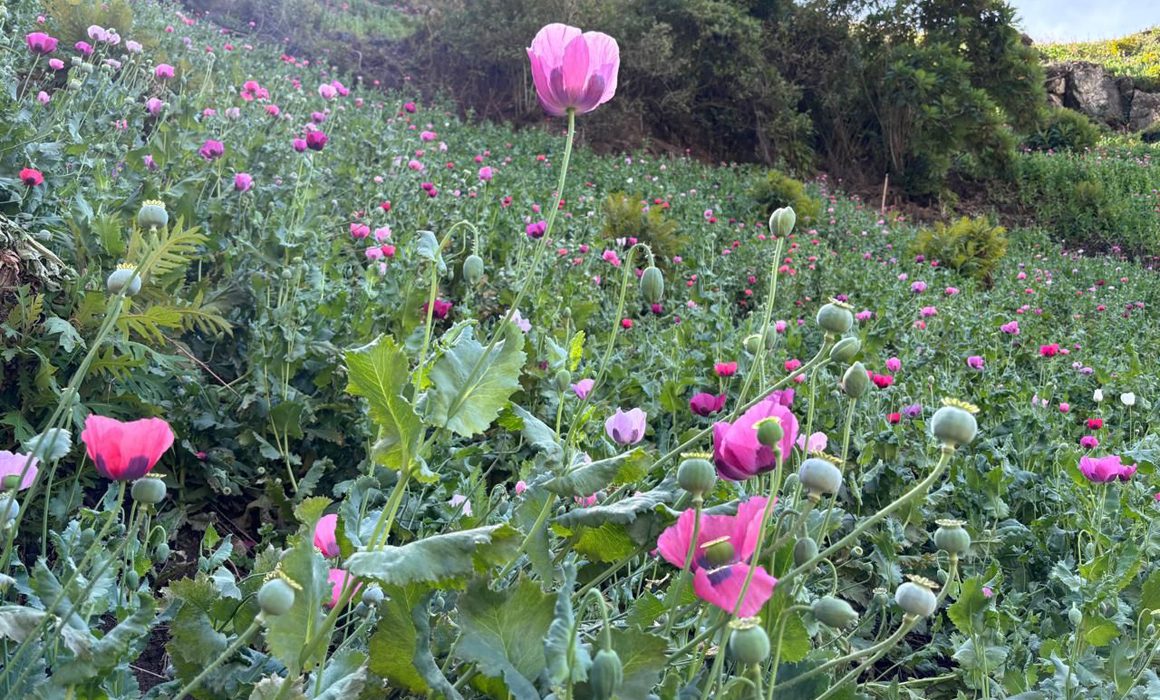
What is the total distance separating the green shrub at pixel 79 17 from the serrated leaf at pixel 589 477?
167 inches

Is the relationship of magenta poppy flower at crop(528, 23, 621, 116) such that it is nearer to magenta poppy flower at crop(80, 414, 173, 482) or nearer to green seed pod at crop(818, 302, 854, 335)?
green seed pod at crop(818, 302, 854, 335)

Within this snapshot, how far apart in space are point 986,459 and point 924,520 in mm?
396

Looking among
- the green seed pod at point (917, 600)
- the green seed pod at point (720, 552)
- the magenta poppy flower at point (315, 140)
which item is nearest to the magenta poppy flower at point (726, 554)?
the green seed pod at point (720, 552)

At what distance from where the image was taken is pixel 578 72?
0.94m

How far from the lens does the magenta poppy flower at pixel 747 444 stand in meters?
0.83

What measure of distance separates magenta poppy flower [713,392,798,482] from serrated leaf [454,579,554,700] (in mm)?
218

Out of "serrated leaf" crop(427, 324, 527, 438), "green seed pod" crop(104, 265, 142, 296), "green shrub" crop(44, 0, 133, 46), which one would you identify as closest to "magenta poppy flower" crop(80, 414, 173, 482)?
"green seed pod" crop(104, 265, 142, 296)

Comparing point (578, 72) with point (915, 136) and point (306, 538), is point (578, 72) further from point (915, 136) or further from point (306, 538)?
point (915, 136)

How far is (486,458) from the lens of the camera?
2102 millimetres

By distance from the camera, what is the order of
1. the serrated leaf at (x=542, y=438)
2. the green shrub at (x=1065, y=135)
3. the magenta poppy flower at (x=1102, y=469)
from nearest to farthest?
the serrated leaf at (x=542, y=438) < the magenta poppy flower at (x=1102, y=469) < the green shrub at (x=1065, y=135)

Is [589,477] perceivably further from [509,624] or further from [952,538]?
[952,538]

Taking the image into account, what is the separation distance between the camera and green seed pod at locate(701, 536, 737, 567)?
713mm

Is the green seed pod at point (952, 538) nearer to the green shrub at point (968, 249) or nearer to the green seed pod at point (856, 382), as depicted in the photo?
the green seed pod at point (856, 382)

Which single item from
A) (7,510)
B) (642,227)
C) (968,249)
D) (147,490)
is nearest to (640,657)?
(147,490)
